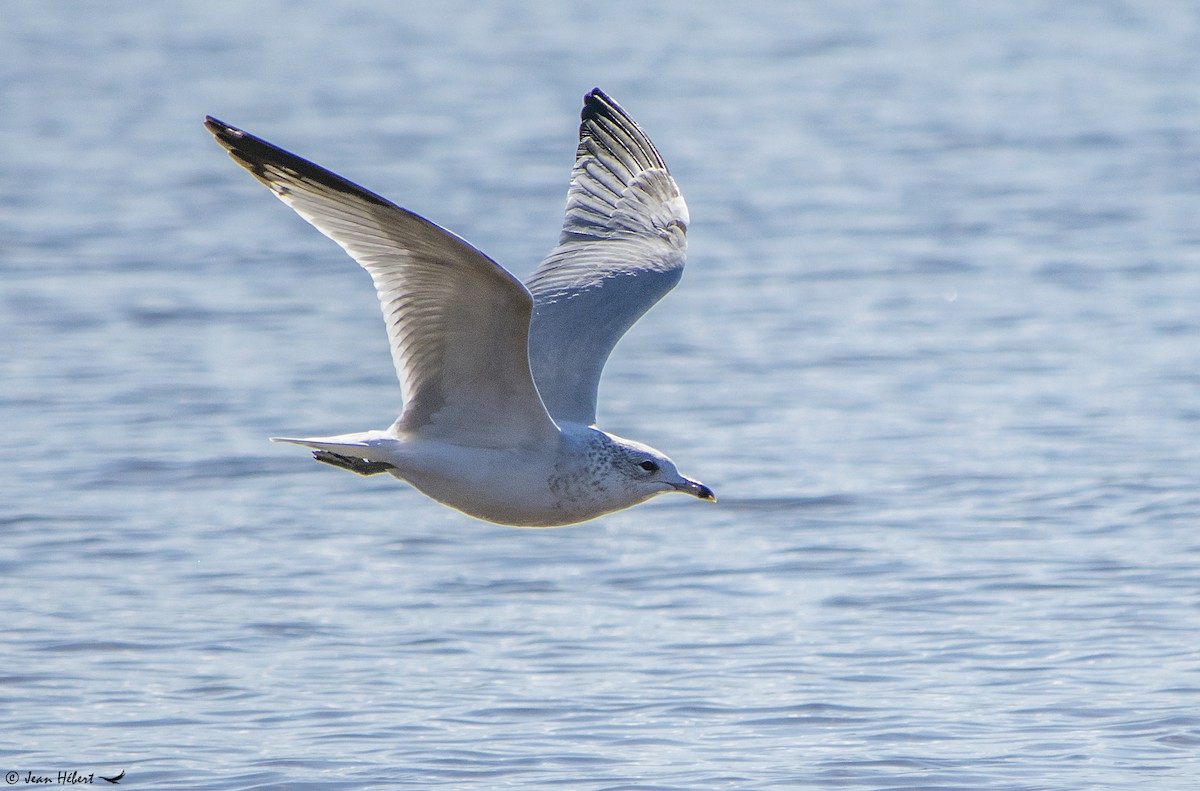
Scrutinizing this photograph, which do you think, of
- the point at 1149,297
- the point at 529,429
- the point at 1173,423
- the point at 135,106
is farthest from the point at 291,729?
the point at 135,106

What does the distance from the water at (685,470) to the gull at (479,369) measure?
0.94 m

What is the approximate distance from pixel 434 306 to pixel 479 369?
0.26 meters

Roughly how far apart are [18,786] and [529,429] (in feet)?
6.79

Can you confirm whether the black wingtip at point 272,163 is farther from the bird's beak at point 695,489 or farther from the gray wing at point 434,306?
the bird's beak at point 695,489

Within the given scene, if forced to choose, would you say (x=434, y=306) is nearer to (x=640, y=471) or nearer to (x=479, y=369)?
(x=479, y=369)

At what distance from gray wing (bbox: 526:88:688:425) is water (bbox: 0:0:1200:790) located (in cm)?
118

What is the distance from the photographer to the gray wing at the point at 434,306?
19.7 feet

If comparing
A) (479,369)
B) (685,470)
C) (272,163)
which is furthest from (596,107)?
(272,163)

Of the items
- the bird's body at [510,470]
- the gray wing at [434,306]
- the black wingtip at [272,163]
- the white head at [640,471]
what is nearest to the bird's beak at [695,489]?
the white head at [640,471]

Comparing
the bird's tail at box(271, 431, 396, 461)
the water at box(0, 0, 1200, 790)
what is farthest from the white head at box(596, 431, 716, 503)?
the water at box(0, 0, 1200, 790)

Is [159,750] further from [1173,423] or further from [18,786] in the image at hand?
[1173,423]

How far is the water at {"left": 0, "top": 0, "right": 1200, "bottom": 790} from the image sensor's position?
7102 mm

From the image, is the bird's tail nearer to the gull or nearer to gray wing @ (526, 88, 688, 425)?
the gull

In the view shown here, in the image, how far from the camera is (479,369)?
645cm
